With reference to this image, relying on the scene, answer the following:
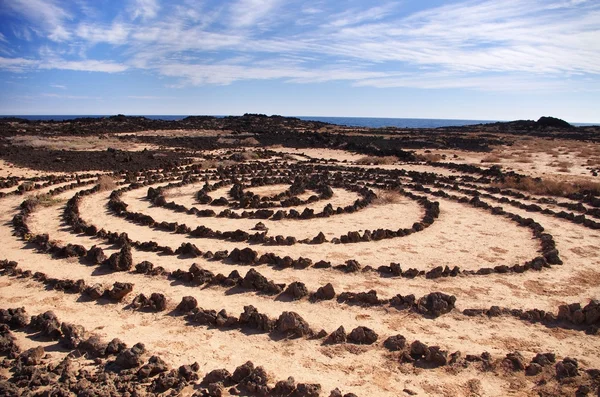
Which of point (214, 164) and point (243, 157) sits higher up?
point (243, 157)

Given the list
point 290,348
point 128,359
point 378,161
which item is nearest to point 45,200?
point 128,359

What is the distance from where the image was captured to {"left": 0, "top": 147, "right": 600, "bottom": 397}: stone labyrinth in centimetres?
601

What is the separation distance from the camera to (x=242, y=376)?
5906 mm

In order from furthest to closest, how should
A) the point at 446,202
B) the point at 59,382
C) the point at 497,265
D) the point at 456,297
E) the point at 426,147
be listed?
the point at 426,147, the point at 446,202, the point at 497,265, the point at 456,297, the point at 59,382

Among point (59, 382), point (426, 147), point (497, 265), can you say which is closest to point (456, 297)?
point (497, 265)

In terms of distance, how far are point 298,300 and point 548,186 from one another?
15.8 meters

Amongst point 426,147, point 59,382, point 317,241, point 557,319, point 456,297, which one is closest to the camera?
point 59,382

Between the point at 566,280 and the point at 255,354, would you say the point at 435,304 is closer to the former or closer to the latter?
the point at 255,354

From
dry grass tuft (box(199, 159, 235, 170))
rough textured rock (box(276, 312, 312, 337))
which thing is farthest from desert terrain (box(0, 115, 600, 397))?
dry grass tuft (box(199, 159, 235, 170))

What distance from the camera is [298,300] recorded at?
27.7ft

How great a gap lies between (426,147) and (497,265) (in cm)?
3480

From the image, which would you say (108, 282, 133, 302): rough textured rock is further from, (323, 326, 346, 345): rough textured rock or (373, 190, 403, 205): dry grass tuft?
(373, 190, 403, 205): dry grass tuft

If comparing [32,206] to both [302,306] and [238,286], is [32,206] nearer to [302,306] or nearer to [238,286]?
[238,286]

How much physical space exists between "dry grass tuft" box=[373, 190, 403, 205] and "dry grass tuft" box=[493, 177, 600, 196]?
6.30m
